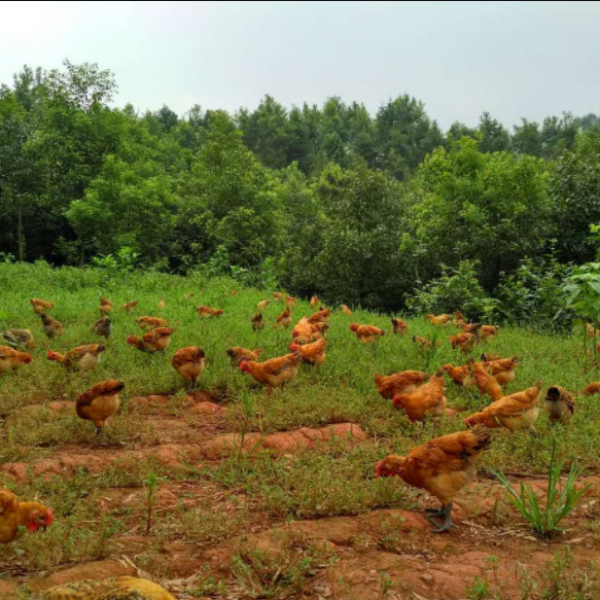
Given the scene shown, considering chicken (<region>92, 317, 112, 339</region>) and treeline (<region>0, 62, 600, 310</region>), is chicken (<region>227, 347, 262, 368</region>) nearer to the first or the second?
chicken (<region>92, 317, 112, 339</region>)

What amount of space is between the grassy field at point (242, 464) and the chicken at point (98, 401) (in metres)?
0.22

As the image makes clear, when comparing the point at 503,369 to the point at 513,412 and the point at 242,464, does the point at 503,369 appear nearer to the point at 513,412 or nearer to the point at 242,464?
the point at 513,412

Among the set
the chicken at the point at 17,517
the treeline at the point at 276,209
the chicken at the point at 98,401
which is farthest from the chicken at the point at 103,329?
the treeline at the point at 276,209

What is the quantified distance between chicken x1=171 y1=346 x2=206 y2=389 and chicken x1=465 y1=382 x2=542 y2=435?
3059 millimetres

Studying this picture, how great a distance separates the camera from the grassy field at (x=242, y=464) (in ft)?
11.7

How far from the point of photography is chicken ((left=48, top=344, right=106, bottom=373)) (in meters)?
7.12

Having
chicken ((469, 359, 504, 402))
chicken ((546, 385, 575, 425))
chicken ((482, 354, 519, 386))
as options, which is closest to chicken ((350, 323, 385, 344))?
chicken ((482, 354, 519, 386))

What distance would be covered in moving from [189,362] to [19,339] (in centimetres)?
291

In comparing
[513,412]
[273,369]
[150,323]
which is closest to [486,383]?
[513,412]

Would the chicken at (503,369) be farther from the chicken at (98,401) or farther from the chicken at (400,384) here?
the chicken at (98,401)

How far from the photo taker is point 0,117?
94.9 ft

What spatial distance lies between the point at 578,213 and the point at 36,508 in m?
17.9

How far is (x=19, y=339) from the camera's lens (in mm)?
8078

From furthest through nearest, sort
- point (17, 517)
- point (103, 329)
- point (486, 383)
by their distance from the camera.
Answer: point (103, 329) < point (486, 383) < point (17, 517)
